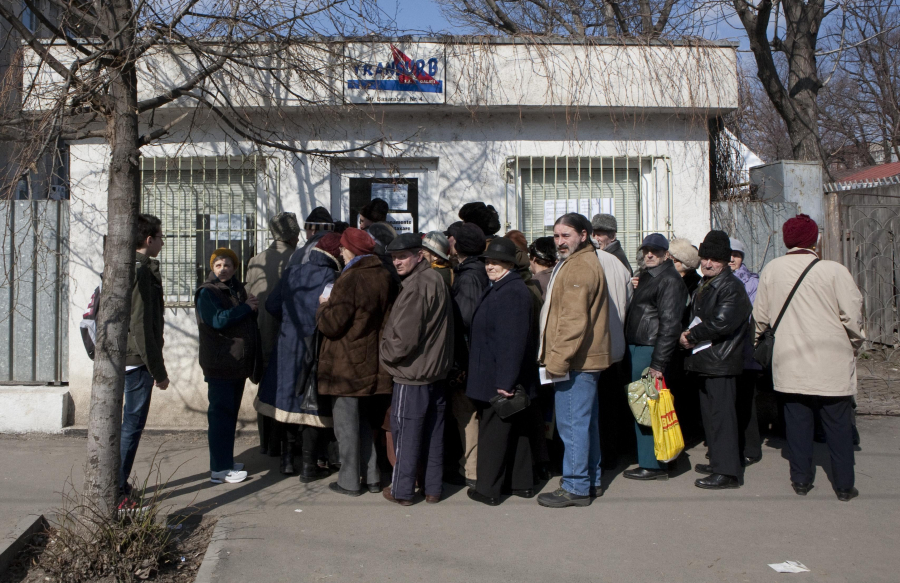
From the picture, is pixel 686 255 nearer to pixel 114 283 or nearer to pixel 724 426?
pixel 724 426

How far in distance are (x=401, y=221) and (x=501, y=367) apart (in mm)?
2953

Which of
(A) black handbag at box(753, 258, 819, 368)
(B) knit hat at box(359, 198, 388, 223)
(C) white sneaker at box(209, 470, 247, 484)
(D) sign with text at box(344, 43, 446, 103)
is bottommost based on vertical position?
(C) white sneaker at box(209, 470, 247, 484)

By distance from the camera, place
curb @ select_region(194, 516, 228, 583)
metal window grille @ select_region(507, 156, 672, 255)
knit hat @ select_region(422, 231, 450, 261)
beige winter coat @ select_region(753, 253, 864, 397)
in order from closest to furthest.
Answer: curb @ select_region(194, 516, 228, 583) < beige winter coat @ select_region(753, 253, 864, 397) < knit hat @ select_region(422, 231, 450, 261) < metal window grille @ select_region(507, 156, 672, 255)

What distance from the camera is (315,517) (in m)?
4.75

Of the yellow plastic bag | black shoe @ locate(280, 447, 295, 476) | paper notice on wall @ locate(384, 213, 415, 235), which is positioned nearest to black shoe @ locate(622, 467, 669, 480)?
the yellow plastic bag

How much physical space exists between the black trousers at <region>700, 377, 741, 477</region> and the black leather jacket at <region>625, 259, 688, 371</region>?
41cm

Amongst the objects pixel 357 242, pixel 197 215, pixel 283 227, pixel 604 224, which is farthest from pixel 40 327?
pixel 604 224

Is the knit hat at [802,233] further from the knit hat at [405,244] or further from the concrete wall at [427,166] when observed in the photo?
the knit hat at [405,244]

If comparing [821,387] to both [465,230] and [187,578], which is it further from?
[187,578]

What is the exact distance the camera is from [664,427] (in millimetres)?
5293

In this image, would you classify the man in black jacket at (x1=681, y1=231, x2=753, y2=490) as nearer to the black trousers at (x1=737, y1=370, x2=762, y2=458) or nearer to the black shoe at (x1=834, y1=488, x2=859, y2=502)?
the black trousers at (x1=737, y1=370, x2=762, y2=458)

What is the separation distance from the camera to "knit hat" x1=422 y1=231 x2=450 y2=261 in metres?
5.46

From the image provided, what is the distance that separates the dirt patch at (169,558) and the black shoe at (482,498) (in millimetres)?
1654

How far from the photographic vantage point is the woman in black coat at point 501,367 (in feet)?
15.6
